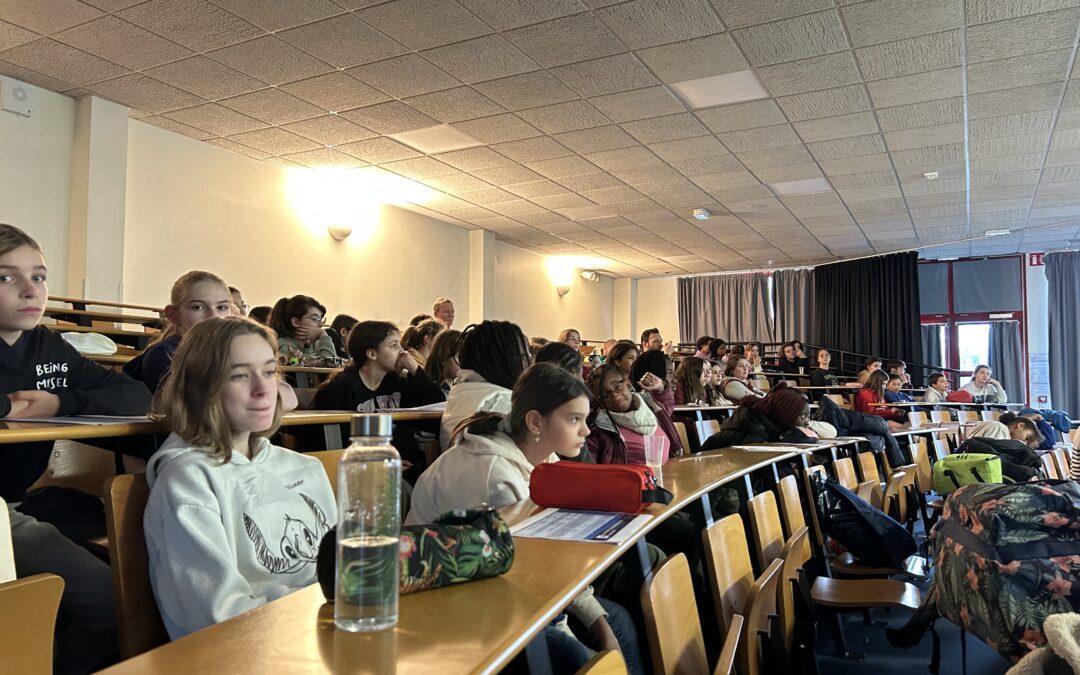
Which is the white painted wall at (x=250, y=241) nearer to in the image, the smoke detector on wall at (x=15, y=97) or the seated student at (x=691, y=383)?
the smoke detector on wall at (x=15, y=97)

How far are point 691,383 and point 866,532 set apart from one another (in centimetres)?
292

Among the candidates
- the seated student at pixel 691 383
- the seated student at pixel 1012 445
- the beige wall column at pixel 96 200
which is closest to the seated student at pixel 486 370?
the seated student at pixel 691 383

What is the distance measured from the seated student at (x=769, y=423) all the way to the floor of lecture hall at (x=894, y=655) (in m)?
0.96

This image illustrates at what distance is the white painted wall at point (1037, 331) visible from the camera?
10922mm

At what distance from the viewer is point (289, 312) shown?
14.4ft

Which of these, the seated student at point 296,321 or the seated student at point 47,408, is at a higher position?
the seated student at point 296,321

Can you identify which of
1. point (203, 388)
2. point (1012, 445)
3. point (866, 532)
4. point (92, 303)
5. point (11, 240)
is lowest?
point (866, 532)

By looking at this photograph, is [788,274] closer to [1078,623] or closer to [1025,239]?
[1025,239]

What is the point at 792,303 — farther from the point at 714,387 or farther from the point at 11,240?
the point at 11,240

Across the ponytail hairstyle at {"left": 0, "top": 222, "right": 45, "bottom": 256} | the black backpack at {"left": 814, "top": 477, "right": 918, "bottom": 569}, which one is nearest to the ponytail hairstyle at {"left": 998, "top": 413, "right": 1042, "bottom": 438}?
the black backpack at {"left": 814, "top": 477, "right": 918, "bottom": 569}

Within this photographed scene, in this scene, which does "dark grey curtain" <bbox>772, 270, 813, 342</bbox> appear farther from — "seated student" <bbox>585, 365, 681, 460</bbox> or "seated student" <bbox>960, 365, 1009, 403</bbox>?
"seated student" <bbox>585, 365, 681, 460</bbox>

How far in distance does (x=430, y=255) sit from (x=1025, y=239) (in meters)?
7.62

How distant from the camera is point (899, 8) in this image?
3.78 metres

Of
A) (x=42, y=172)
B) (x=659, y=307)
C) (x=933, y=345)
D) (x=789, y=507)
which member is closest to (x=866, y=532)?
(x=789, y=507)
